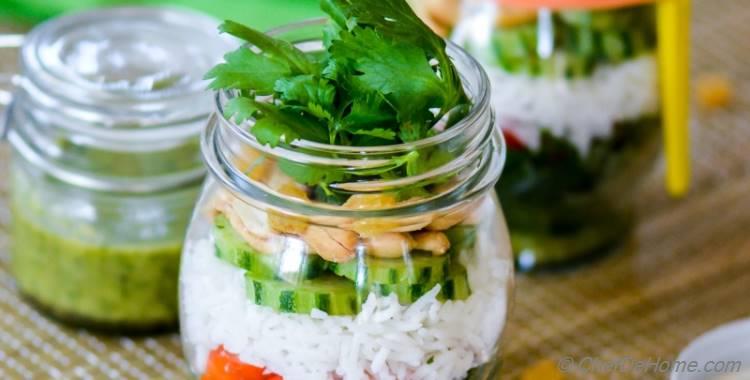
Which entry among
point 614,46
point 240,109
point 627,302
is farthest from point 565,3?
point 240,109

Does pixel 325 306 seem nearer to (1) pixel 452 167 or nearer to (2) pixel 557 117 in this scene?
(1) pixel 452 167

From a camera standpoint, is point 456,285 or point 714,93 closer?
point 456,285

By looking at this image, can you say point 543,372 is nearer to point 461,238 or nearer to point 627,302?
point 627,302

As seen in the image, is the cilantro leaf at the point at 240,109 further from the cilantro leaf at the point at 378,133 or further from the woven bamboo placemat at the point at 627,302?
the woven bamboo placemat at the point at 627,302

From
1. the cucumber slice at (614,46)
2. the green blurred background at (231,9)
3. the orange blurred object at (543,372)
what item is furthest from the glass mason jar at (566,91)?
the green blurred background at (231,9)

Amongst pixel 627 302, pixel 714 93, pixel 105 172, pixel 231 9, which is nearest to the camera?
pixel 105 172

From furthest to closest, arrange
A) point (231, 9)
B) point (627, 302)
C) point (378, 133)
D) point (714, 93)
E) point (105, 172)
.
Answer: point (231, 9) → point (714, 93) → point (627, 302) → point (105, 172) → point (378, 133)

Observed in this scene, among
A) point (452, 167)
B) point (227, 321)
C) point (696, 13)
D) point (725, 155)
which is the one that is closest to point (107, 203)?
point (227, 321)

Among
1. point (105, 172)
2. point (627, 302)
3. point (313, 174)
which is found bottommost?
point (627, 302)
